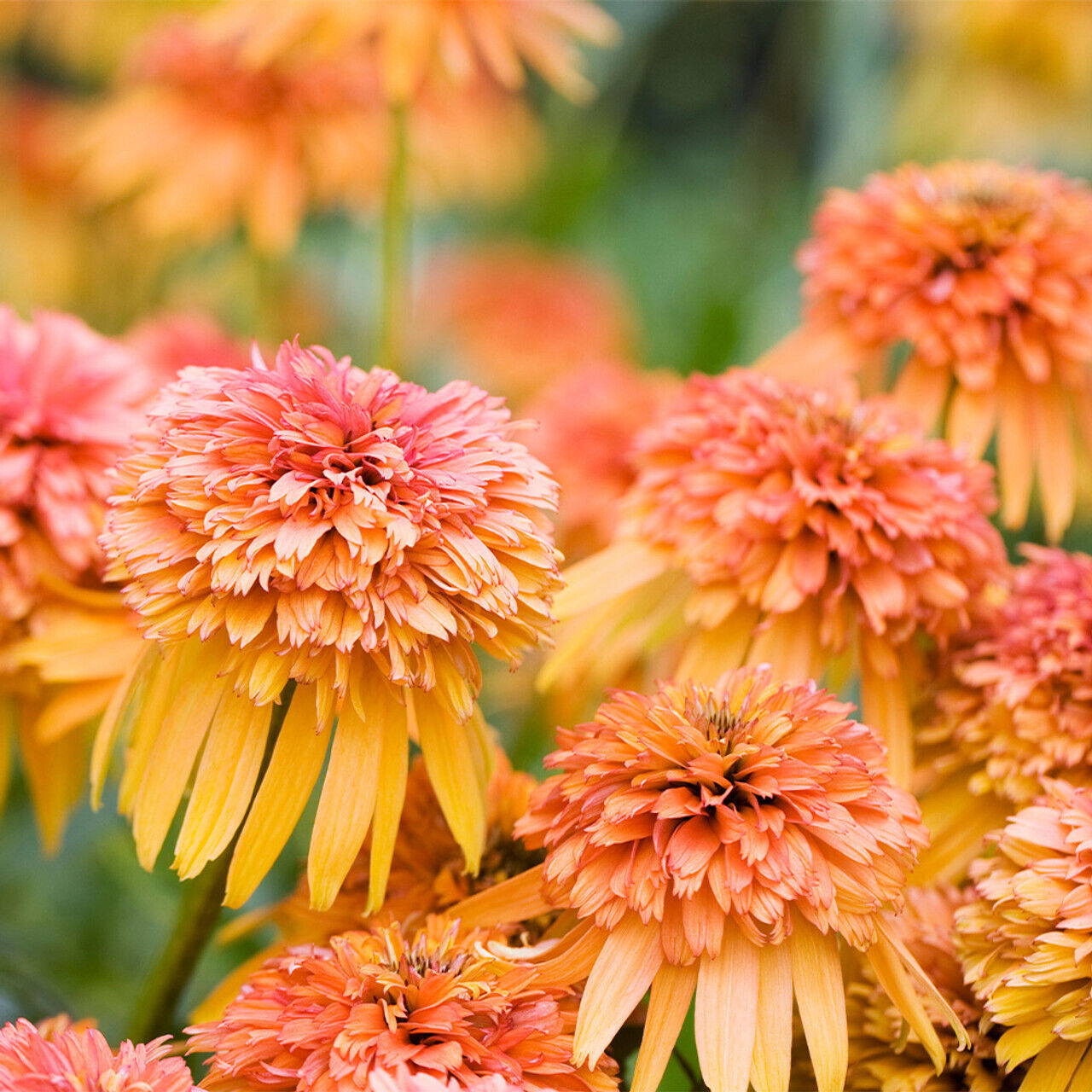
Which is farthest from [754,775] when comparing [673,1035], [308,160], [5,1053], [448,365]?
[448,365]

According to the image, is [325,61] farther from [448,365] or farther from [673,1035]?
[673,1035]

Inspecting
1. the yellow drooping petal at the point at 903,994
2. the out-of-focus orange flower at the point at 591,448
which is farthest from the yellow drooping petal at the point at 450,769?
the out-of-focus orange flower at the point at 591,448

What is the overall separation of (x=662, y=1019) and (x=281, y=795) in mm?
117

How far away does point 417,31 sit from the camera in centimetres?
64

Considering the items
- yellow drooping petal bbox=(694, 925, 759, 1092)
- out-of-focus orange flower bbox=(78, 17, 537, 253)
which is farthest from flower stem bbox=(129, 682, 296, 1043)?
out-of-focus orange flower bbox=(78, 17, 537, 253)

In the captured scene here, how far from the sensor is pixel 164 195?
32.5 inches

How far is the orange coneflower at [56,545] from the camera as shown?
453mm

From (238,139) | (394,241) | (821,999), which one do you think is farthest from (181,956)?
(238,139)

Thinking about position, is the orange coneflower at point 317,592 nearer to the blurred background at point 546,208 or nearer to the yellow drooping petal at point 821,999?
the yellow drooping petal at point 821,999

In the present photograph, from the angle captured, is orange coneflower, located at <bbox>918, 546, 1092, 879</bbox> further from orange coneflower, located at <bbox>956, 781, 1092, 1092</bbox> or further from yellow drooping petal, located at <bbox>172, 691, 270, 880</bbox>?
yellow drooping petal, located at <bbox>172, 691, 270, 880</bbox>

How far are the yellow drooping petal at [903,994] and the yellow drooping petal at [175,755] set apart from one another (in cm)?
19

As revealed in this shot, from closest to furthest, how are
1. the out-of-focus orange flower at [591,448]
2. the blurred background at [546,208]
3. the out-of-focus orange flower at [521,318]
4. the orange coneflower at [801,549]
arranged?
the orange coneflower at [801,549] < the out-of-focus orange flower at [591,448] < the blurred background at [546,208] < the out-of-focus orange flower at [521,318]

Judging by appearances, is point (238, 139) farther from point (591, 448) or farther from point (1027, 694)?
point (1027, 694)

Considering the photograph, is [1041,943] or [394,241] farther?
[394,241]
